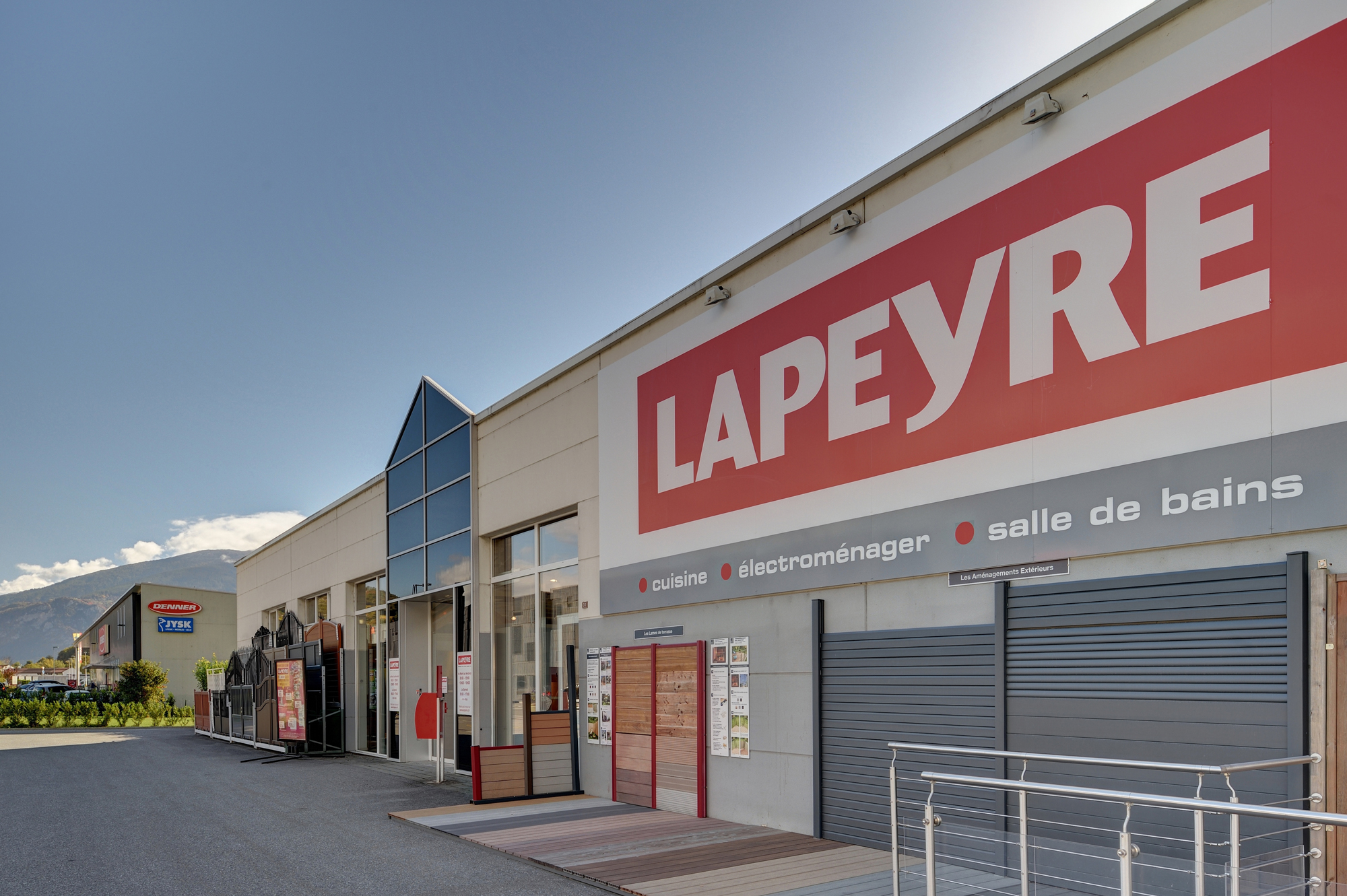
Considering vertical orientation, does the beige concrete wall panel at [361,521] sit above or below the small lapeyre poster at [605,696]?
above

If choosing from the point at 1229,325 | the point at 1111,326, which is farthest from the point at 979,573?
the point at 1229,325

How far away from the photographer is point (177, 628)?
48.9m

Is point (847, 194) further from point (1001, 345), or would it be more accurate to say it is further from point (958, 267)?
point (1001, 345)

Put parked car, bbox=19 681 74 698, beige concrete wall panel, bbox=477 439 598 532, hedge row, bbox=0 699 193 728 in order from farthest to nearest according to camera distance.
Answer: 1. parked car, bbox=19 681 74 698
2. hedge row, bbox=0 699 193 728
3. beige concrete wall panel, bbox=477 439 598 532

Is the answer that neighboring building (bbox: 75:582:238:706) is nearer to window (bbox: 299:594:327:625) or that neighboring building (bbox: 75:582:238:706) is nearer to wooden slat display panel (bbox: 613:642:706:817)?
window (bbox: 299:594:327:625)

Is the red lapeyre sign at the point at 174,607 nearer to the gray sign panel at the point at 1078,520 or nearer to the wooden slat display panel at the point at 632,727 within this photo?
the wooden slat display panel at the point at 632,727

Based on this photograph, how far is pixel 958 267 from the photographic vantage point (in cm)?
738

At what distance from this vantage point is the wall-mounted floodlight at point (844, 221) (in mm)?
8414

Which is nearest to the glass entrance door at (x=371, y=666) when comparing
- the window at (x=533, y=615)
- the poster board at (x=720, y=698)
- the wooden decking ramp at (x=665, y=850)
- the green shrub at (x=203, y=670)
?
the window at (x=533, y=615)

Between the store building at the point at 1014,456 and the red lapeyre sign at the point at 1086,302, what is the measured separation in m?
0.02

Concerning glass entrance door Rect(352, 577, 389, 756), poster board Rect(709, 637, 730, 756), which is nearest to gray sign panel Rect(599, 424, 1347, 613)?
poster board Rect(709, 637, 730, 756)

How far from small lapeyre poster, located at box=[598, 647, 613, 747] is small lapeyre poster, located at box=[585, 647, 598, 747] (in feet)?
0.27

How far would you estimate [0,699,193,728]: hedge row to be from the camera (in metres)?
31.5

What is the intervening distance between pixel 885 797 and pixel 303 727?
13.6 m
